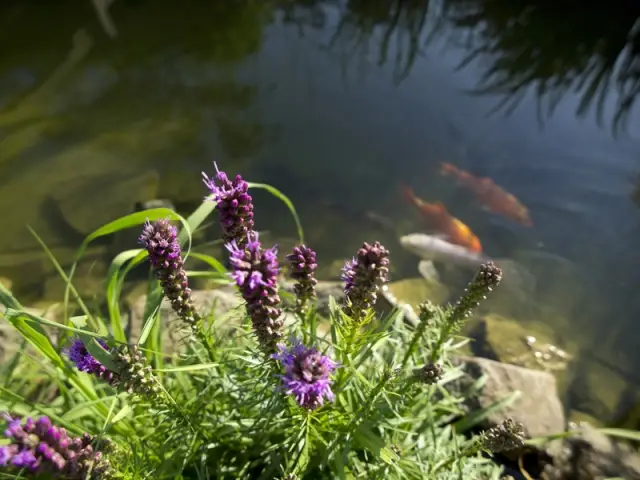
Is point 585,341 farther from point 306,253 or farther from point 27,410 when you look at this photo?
point 27,410

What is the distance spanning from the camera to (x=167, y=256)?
1496 mm

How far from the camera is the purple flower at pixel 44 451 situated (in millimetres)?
1185

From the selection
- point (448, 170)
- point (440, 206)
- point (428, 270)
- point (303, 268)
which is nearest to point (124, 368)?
point (303, 268)

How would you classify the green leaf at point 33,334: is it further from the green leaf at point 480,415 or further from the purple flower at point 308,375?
the green leaf at point 480,415

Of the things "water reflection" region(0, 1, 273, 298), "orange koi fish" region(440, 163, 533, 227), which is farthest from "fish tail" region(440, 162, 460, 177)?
"water reflection" region(0, 1, 273, 298)

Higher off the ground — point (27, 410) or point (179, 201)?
point (27, 410)

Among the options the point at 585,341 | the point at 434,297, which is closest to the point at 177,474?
the point at 434,297

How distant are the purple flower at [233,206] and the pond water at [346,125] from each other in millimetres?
3432

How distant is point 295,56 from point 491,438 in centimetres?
680

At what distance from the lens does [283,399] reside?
189 cm

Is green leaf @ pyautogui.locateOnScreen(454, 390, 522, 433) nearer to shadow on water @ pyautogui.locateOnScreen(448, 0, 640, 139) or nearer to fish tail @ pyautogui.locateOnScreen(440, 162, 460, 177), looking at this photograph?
fish tail @ pyautogui.locateOnScreen(440, 162, 460, 177)

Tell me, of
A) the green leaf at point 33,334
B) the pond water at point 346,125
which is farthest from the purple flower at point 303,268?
the pond water at point 346,125

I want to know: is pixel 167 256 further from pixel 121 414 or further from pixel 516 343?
pixel 516 343

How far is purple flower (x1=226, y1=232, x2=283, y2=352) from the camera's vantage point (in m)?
1.38
